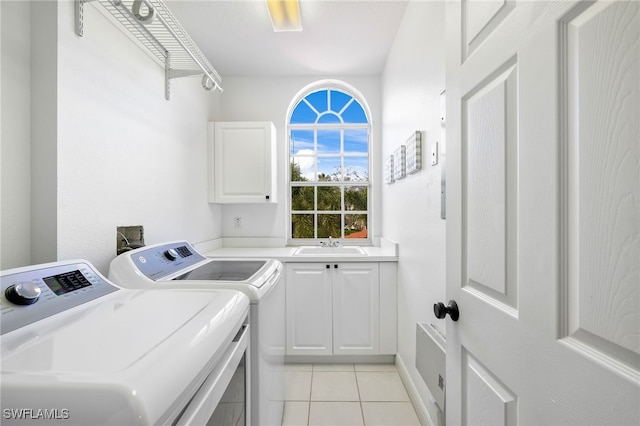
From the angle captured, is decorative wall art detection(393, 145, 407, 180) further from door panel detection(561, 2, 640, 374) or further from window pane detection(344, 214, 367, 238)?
door panel detection(561, 2, 640, 374)

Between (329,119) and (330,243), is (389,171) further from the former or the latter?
(329,119)

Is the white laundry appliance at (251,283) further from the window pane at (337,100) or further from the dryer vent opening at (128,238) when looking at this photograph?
the window pane at (337,100)

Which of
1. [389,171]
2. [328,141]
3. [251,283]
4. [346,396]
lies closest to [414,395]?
[346,396]

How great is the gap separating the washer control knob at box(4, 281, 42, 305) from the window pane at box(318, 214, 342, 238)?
2585 millimetres

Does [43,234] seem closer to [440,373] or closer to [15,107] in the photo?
[15,107]

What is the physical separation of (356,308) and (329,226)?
1.07 metres

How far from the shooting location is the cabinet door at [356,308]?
2.46 metres

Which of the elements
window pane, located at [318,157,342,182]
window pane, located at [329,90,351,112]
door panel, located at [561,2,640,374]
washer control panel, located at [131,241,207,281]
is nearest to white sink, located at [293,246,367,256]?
window pane, located at [318,157,342,182]

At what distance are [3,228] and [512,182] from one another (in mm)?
1679

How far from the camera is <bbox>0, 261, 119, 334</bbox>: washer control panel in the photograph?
0.76 m

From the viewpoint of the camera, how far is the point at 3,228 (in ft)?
3.69

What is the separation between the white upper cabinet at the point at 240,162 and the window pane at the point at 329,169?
0.65 m

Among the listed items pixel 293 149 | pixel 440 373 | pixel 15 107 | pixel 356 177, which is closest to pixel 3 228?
pixel 15 107

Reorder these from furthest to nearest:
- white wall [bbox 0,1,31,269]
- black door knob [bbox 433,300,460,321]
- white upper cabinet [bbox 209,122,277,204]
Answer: white upper cabinet [bbox 209,122,277,204]
white wall [bbox 0,1,31,269]
black door knob [bbox 433,300,460,321]
